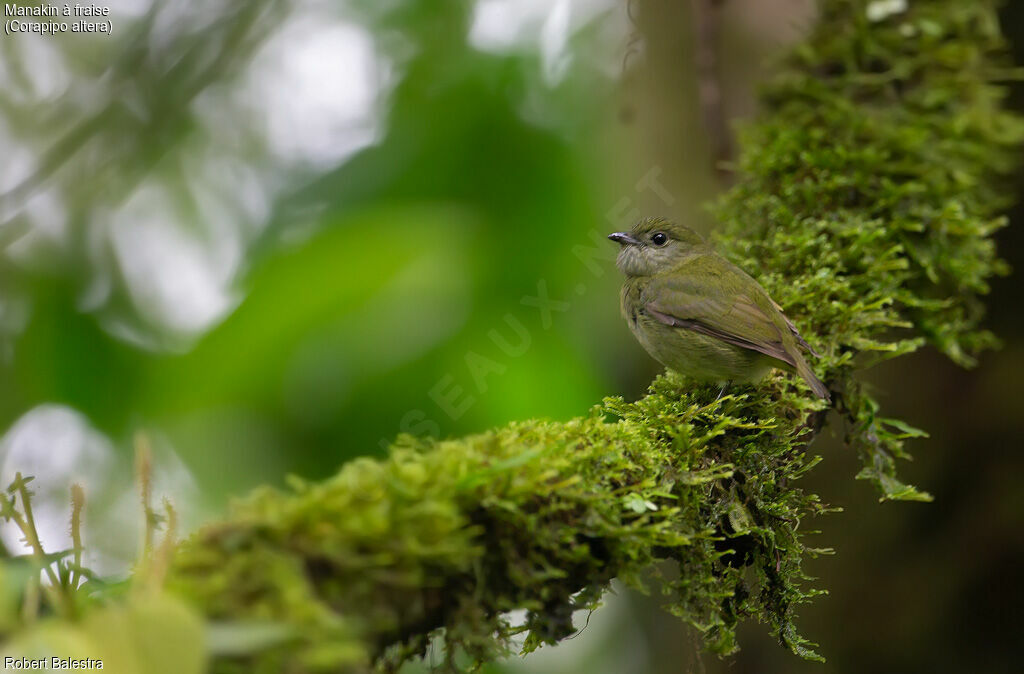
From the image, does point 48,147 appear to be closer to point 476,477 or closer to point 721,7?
point 721,7

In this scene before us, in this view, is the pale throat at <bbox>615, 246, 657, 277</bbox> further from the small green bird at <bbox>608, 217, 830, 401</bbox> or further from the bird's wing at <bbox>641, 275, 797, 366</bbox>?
the bird's wing at <bbox>641, 275, 797, 366</bbox>

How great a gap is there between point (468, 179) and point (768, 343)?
1.73 metres

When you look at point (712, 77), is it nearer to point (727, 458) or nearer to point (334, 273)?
point (334, 273)

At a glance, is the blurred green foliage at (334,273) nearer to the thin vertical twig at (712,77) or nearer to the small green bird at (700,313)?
the small green bird at (700,313)

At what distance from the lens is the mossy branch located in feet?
4.00

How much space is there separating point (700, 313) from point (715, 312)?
73 mm

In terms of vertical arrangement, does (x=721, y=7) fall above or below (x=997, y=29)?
above

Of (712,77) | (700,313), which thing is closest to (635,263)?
(700,313)

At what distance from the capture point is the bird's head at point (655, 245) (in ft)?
11.2

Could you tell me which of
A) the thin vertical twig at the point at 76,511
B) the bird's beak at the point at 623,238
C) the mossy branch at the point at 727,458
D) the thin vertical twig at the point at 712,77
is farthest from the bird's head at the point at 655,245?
the thin vertical twig at the point at 76,511

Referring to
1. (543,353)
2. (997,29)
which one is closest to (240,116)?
(543,353)

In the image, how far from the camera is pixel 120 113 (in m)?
4.32

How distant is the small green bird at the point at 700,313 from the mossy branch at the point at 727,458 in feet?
0.31

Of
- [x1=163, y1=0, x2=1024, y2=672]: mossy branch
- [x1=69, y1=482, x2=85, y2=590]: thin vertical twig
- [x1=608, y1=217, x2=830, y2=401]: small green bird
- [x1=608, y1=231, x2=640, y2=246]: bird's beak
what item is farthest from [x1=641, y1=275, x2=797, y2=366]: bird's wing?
[x1=69, y1=482, x2=85, y2=590]: thin vertical twig
